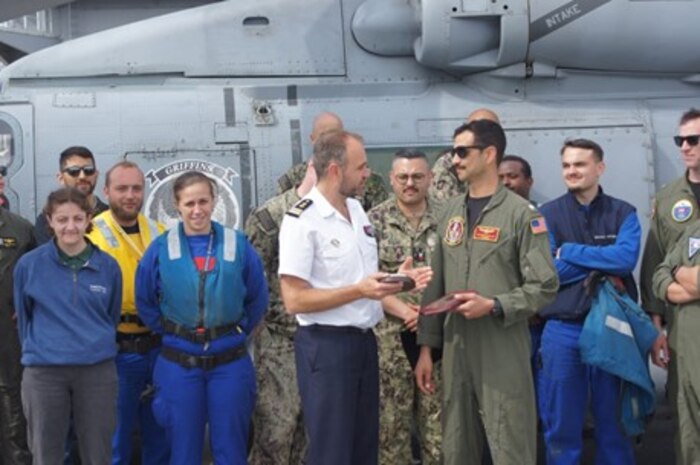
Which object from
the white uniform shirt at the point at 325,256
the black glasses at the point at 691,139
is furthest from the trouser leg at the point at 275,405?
the black glasses at the point at 691,139

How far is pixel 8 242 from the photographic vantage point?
4.96 m

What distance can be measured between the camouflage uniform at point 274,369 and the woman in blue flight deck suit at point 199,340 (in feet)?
1.46

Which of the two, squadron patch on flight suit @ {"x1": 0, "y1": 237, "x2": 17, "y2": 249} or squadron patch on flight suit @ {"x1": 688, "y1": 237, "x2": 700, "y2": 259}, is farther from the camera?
squadron patch on flight suit @ {"x1": 0, "y1": 237, "x2": 17, "y2": 249}

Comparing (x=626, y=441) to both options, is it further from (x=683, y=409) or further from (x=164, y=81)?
(x=164, y=81)

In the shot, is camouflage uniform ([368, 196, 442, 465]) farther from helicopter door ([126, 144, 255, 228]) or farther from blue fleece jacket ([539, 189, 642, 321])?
helicopter door ([126, 144, 255, 228])

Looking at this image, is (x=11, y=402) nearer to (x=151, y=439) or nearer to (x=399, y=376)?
(x=151, y=439)

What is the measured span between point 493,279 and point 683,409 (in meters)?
1.24

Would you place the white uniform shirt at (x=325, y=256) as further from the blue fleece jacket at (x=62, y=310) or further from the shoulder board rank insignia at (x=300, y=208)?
the blue fleece jacket at (x=62, y=310)

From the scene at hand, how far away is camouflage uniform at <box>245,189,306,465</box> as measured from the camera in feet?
15.9

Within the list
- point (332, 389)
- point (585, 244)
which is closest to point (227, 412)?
point (332, 389)

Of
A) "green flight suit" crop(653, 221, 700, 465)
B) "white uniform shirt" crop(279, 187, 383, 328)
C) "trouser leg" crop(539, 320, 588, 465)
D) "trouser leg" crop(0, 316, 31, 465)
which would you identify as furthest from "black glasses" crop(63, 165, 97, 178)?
"green flight suit" crop(653, 221, 700, 465)

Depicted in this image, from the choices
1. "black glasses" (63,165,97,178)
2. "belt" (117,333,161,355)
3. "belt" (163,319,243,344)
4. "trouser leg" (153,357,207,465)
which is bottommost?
"trouser leg" (153,357,207,465)

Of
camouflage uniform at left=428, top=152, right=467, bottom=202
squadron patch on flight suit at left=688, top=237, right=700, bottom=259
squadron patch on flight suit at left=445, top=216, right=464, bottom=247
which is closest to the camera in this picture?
squadron patch on flight suit at left=445, top=216, right=464, bottom=247

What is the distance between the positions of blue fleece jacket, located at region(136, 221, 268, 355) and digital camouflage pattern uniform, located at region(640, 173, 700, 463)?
196cm
